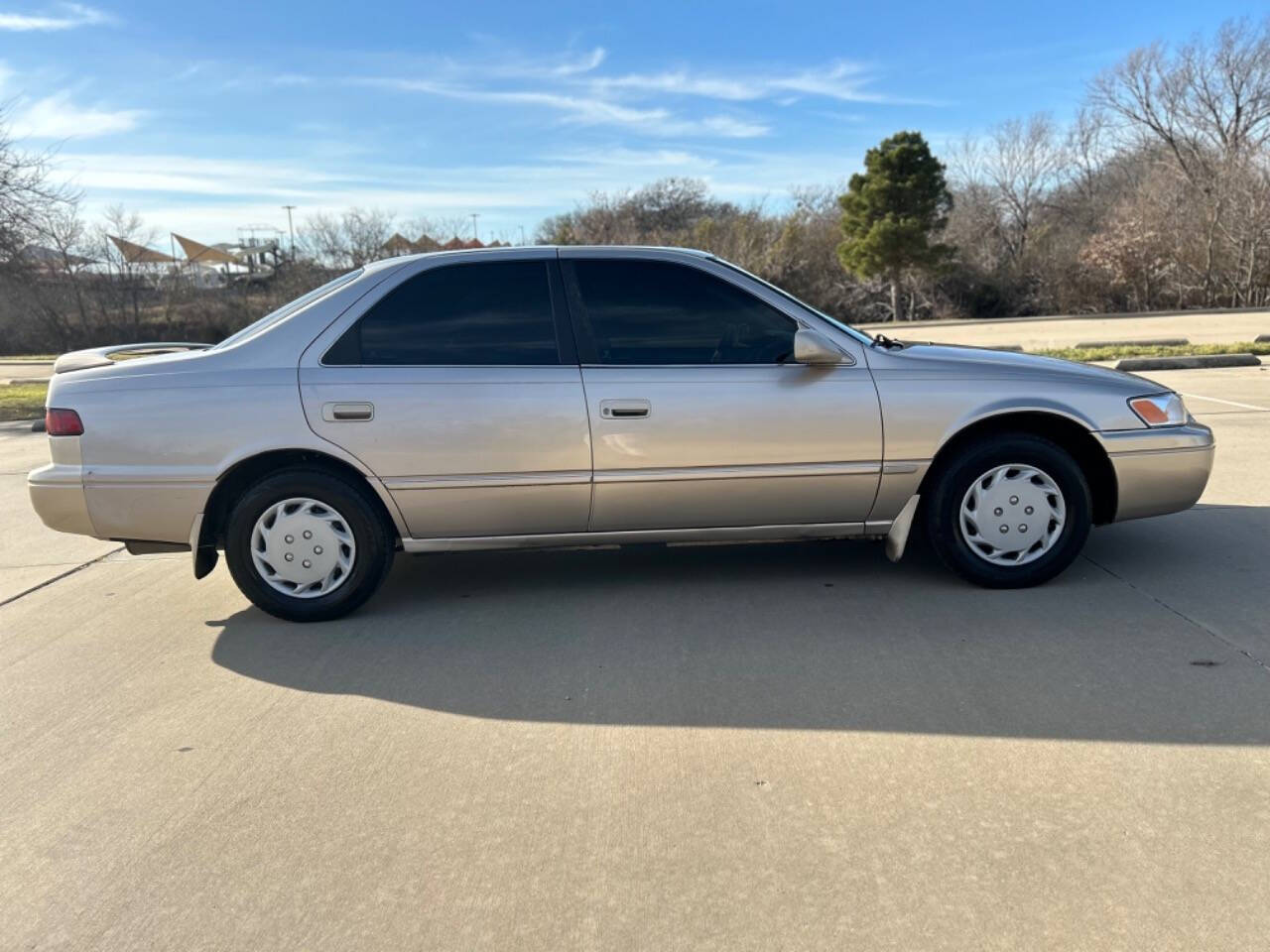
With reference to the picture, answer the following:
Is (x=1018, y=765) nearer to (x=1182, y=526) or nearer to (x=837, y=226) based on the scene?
(x=1182, y=526)

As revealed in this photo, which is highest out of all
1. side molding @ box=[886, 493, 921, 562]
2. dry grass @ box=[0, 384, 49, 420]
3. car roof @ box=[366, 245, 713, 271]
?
car roof @ box=[366, 245, 713, 271]

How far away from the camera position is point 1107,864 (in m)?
2.44

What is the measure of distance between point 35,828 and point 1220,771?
142 inches

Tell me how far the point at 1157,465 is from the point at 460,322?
342 centimetres

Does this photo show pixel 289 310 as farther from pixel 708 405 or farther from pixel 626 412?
pixel 708 405

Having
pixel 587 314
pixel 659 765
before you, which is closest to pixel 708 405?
pixel 587 314

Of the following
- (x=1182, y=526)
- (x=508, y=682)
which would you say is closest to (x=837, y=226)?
(x=1182, y=526)

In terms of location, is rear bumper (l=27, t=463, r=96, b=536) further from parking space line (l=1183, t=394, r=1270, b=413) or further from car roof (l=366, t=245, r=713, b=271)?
parking space line (l=1183, t=394, r=1270, b=413)

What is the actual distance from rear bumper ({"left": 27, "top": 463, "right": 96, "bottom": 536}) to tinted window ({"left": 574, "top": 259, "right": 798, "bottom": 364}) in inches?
97.2

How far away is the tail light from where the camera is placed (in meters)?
4.26

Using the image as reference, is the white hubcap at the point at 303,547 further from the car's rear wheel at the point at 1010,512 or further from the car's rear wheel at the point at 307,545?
the car's rear wheel at the point at 1010,512

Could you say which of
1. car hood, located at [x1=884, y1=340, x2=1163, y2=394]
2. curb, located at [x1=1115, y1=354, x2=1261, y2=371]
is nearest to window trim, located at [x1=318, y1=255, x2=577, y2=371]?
car hood, located at [x1=884, y1=340, x2=1163, y2=394]

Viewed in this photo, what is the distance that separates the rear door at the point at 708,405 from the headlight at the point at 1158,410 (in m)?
1.32

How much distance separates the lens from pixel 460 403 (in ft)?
14.0
